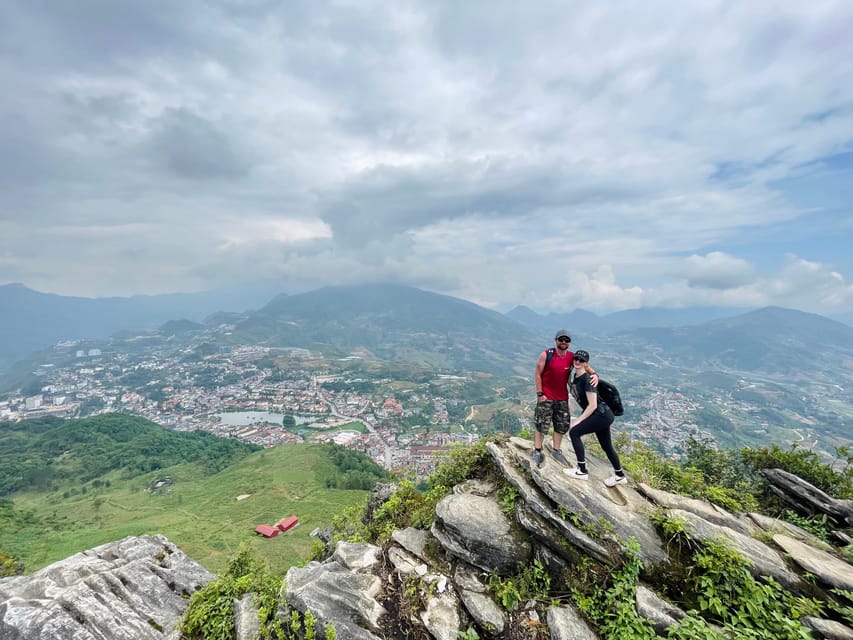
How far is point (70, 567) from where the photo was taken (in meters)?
13.0

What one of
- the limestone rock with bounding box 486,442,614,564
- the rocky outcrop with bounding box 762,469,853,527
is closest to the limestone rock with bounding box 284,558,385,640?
the limestone rock with bounding box 486,442,614,564

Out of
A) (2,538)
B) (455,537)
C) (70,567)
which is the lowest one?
(2,538)

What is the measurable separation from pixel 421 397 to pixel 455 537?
138m

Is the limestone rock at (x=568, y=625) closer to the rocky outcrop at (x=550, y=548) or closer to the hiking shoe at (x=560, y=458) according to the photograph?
the rocky outcrop at (x=550, y=548)

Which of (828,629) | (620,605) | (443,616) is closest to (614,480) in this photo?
(620,605)

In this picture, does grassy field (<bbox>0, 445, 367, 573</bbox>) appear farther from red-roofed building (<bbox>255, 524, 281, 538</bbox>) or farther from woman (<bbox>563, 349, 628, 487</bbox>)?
woman (<bbox>563, 349, 628, 487</bbox>)

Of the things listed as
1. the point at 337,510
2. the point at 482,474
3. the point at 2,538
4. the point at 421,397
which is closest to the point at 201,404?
the point at 421,397

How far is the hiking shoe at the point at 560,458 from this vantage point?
8.94 meters

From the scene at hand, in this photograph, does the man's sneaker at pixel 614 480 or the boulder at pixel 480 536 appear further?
the man's sneaker at pixel 614 480

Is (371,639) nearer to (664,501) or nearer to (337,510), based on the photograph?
(664,501)

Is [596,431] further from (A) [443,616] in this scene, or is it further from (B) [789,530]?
(B) [789,530]

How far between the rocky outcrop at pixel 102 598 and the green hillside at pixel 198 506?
427 inches

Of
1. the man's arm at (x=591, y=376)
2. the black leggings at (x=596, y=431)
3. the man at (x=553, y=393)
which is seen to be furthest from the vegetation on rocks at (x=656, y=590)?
the man's arm at (x=591, y=376)

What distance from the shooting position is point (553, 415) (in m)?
8.76
